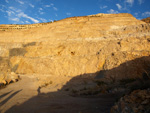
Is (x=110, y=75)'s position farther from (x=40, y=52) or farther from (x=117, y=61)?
(x=40, y=52)

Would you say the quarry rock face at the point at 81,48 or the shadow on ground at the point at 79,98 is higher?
the quarry rock face at the point at 81,48

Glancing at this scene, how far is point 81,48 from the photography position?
13.3 metres

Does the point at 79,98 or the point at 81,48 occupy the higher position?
the point at 81,48

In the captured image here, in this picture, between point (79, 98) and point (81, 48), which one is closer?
point (79, 98)

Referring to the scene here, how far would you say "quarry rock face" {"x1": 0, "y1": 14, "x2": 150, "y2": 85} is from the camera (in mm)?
9704

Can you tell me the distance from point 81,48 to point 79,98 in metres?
8.41

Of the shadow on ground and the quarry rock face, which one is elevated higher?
the quarry rock face

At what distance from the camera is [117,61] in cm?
977

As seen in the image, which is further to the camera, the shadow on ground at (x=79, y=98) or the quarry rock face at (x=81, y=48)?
the quarry rock face at (x=81, y=48)

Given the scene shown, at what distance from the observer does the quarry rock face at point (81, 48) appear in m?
9.70

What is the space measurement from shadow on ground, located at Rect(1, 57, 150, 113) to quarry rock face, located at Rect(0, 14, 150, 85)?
7 centimetres

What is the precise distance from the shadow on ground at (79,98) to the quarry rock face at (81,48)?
7 centimetres

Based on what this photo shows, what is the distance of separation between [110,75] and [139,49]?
13.8 feet

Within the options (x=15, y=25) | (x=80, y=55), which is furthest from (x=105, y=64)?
(x=15, y=25)
